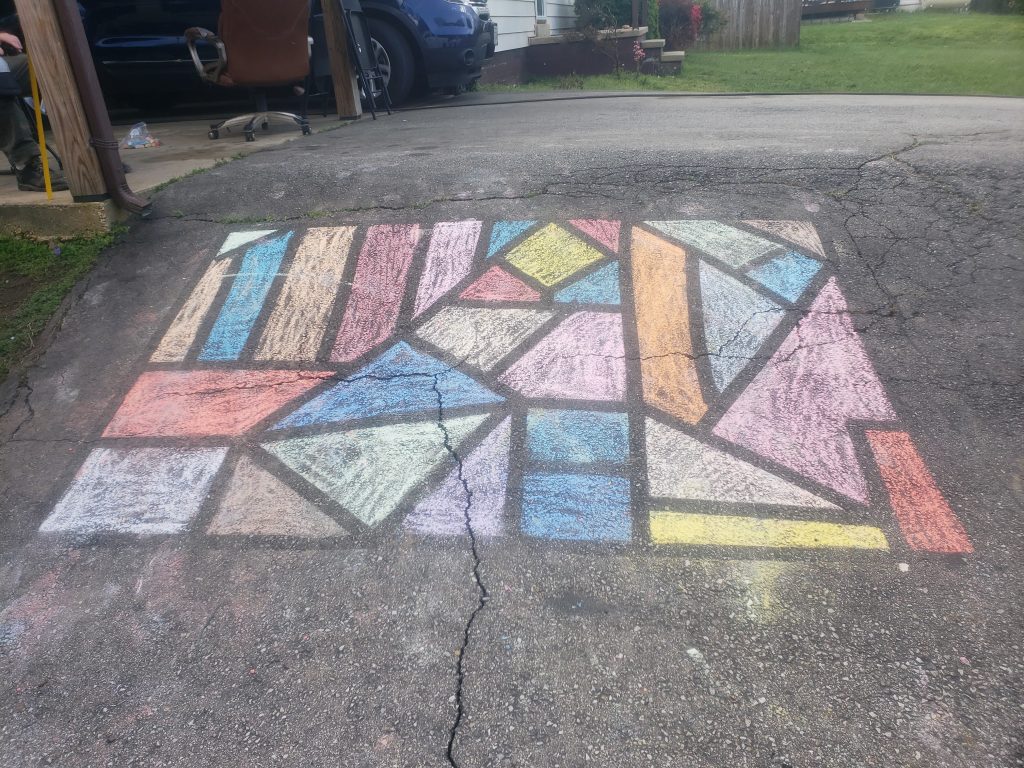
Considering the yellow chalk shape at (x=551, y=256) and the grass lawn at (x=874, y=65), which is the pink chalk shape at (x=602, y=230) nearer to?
the yellow chalk shape at (x=551, y=256)

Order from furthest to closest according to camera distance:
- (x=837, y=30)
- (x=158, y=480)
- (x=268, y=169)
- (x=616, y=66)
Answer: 1. (x=837, y=30)
2. (x=616, y=66)
3. (x=268, y=169)
4. (x=158, y=480)

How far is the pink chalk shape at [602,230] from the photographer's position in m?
4.05

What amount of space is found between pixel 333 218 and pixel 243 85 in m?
2.80

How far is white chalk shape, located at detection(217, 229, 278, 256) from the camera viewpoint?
432cm

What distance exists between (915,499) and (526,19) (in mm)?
12749

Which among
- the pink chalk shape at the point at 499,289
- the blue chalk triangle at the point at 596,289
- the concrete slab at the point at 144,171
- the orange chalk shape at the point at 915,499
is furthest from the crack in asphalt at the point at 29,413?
the orange chalk shape at the point at 915,499

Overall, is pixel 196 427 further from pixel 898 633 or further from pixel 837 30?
pixel 837 30

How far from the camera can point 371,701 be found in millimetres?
2078

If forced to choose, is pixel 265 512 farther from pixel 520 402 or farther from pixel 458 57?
pixel 458 57

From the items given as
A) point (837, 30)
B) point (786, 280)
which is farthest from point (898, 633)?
point (837, 30)

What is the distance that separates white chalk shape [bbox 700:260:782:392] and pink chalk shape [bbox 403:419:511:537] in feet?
3.80

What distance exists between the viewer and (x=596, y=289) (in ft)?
12.4

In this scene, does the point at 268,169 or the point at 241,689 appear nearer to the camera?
the point at 241,689

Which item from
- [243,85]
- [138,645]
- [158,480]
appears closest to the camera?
[138,645]
